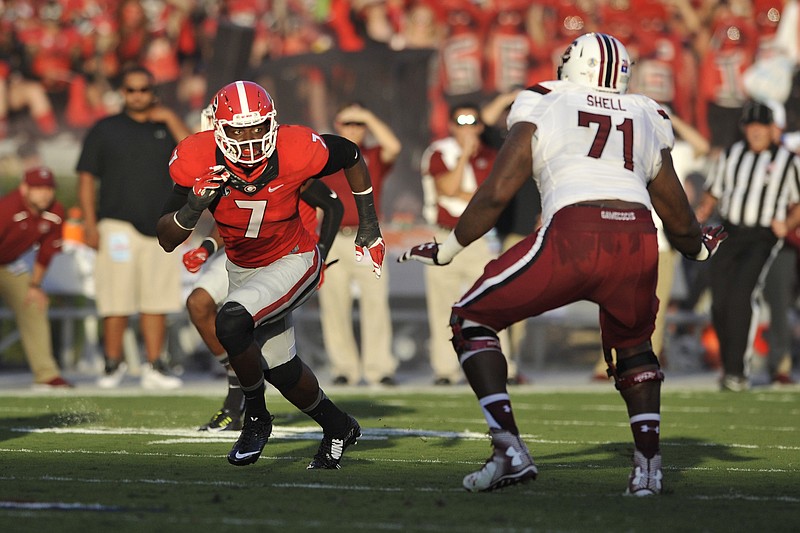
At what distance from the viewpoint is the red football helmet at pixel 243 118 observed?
224 inches

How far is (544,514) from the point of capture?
184 inches

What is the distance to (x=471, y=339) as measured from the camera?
5262 mm

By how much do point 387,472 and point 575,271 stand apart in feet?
3.91

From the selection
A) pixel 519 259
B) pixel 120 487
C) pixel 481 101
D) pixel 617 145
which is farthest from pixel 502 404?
pixel 481 101

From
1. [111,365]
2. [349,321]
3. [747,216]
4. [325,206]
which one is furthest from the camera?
[349,321]

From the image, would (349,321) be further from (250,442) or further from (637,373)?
(637,373)

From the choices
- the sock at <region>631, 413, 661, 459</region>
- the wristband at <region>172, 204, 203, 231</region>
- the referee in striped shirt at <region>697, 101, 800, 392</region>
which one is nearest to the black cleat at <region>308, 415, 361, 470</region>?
the wristband at <region>172, 204, 203, 231</region>

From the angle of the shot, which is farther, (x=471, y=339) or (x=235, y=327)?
(x=235, y=327)

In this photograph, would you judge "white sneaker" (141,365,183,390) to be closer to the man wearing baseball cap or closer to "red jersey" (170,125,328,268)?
the man wearing baseball cap

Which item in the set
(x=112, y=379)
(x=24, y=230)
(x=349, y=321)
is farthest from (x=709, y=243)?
(x=24, y=230)

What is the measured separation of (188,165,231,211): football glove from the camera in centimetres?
551

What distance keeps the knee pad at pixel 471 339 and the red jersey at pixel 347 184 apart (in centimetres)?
524

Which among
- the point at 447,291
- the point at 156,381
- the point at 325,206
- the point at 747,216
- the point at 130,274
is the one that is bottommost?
the point at 156,381

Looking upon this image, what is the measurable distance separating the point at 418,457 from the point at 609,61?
1941 mm
